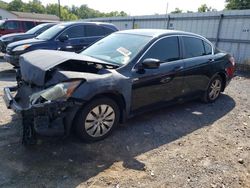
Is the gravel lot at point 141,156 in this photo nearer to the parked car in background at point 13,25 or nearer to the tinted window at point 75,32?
the tinted window at point 75,32

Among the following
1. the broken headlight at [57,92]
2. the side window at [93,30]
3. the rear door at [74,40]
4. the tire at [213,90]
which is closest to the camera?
the broken headlight at [57,92]

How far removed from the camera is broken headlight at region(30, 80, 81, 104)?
326 cm

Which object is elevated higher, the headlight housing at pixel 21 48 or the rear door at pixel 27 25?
the rear door at pixel 27 25

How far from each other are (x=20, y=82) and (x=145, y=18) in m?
14.1

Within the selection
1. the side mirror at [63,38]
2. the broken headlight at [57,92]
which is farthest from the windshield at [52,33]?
the broken headlight at [57,92]

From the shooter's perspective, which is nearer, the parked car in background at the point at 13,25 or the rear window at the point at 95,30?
the rear window at the point at 95,30

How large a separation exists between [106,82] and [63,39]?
5284 mm

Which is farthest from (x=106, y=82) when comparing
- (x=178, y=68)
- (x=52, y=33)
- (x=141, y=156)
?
(x=52, y=33)

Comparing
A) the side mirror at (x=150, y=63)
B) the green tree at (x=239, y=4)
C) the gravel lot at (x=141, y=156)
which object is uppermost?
the green tree at (x=239, y=4)

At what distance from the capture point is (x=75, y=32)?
8.95 meters

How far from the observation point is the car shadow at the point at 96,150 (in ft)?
10.0

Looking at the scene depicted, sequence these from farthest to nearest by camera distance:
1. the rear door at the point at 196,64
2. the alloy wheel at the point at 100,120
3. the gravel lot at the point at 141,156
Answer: the rear door at the point at 196,64
the alloy wheel at the point at 100,120
the gravel lot at the point at 141,156

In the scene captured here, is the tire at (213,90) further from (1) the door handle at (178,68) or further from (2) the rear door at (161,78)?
(1) the door handle at (178,68)

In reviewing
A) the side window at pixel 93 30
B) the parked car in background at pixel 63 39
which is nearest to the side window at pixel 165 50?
the parked car in background at pixel 63 39
